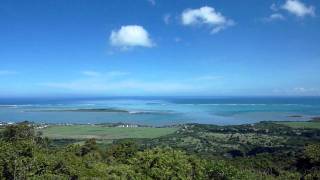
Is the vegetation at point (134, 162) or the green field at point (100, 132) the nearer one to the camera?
the vegetation at point (134, 162)

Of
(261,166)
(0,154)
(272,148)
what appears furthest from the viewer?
(272,148)

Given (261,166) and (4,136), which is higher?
(4,136)

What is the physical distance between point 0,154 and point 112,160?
968 centimetres

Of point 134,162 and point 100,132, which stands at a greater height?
point 134,162

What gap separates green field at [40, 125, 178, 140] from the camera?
8050 centimetres

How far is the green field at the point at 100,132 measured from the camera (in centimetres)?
8050

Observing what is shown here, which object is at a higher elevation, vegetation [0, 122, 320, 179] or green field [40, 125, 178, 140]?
vegetation [0, 122, 320, 179]

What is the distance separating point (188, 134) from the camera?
8219 centimetres

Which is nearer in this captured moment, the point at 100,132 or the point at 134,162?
the point at 134,162

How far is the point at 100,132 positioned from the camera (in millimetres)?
87125

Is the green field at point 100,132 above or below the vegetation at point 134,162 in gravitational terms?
below

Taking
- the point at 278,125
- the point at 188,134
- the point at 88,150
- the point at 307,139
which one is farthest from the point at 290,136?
the point at 88,150

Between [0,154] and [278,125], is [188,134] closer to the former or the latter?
[278,125]

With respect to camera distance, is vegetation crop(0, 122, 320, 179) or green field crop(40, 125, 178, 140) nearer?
vegetation crop(0, 122, 320, 179)
